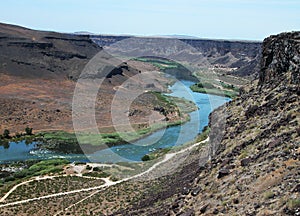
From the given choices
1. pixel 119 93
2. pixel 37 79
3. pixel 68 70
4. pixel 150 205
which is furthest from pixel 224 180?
pixel 68 70

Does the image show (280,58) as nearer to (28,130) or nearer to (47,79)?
(28,130)

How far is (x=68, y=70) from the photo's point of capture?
14725 centimetres

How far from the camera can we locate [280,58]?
3122 centimetres

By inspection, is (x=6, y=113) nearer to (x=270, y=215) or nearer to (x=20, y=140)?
(x=20, y=140)

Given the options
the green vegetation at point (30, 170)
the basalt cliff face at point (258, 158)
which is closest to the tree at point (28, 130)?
the green vegetation at point (30, 170)

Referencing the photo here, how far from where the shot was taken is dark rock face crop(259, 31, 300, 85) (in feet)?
92.1

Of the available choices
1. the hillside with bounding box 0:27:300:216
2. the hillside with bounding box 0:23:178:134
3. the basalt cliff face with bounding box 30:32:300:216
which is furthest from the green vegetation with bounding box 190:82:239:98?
the basalt cliff face with bounding box 30:32:300:216

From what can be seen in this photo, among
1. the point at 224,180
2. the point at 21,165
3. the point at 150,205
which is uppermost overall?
the point at 224,180

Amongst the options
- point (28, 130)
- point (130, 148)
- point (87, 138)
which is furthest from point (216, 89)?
point (28, 130)

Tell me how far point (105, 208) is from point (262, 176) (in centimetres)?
2031

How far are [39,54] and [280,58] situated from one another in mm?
127704

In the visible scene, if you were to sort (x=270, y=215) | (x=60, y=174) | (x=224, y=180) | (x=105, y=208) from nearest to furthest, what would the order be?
(x=270, y=215) → (x=224, y=180) → (x=105, y=208) → (x=60, y=174)

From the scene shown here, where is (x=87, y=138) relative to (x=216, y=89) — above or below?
below

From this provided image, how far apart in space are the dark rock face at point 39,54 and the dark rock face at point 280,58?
111286mm
